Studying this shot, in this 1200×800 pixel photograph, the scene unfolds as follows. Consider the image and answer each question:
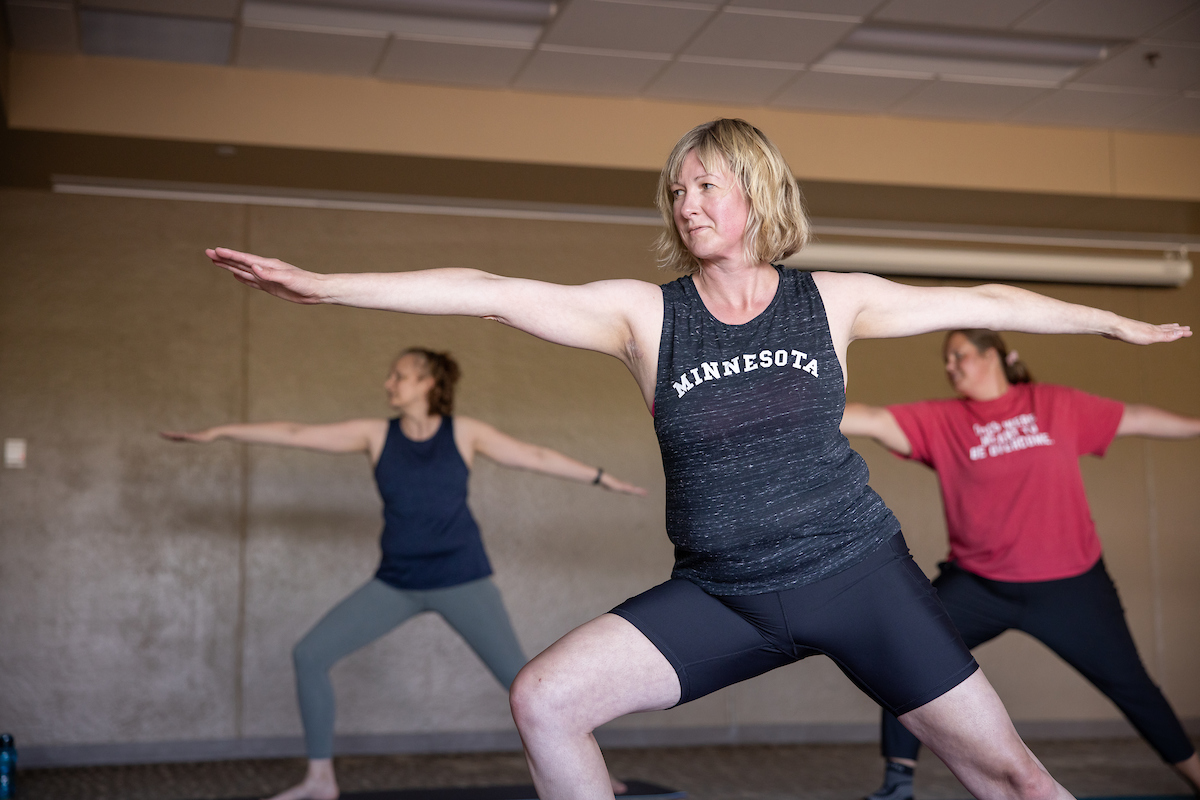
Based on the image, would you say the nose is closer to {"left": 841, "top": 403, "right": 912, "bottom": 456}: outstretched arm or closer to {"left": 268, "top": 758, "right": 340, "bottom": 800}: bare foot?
{"left": 841, "top": 403, "right": 912, "bottom": 456}: outstretched arm

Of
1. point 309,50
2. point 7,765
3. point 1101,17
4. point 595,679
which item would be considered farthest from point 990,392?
point 7,765

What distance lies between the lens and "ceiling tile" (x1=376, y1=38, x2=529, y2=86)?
14.0 ft

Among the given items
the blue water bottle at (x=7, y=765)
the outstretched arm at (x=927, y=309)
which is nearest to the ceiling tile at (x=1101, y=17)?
the outstretched arm at (x=927, y=309)

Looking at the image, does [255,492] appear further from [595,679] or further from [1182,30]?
[1182,30]

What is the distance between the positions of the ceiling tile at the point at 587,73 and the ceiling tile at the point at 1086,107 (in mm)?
1826

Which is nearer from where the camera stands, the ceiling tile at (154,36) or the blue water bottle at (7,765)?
the ceiling tile at (154,36)

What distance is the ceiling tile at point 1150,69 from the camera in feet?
14.3

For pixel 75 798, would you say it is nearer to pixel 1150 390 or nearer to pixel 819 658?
pixel 819 658

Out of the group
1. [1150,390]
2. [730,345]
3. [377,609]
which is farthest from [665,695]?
[1150,390]

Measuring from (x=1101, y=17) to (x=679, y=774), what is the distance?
3.35m

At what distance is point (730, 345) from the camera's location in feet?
5.74

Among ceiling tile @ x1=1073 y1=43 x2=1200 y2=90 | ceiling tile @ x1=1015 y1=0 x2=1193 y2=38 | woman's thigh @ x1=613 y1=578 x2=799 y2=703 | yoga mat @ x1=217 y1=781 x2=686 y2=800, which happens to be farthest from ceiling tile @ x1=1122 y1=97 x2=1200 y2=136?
woman's thigh @ x1=613 y1=578 x2=799 y2=703

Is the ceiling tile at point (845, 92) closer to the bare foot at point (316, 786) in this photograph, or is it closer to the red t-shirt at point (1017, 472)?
the red t-shirt at point (1017, 472)

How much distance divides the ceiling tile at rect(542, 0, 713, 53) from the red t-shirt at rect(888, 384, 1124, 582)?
64.9 inches
